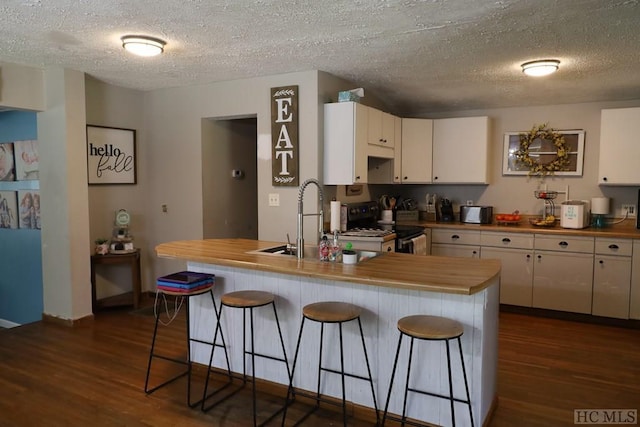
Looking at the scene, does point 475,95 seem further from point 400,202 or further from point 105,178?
point 105,178

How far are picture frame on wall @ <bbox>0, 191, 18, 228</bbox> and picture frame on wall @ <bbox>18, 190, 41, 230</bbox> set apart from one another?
0.26 ft

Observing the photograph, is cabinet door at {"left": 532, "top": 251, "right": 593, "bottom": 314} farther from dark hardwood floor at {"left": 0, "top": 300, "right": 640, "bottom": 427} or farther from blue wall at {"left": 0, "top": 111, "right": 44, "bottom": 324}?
blue wall at {"left": 0, "top": 111, "right": 44, "bottom": 324}

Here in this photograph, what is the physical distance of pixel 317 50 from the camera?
3264 millimetres

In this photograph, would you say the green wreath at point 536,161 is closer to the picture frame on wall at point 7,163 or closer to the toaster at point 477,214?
the toaster at point 477,214

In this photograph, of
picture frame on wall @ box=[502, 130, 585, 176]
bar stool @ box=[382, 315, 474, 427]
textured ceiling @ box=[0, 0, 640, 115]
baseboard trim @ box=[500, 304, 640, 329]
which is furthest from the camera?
picture frame on wall @ box=[502, 130, 585, 176]

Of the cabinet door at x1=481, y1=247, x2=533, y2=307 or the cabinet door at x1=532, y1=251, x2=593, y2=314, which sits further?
the cabinet door at x1=481, y1=247, x2=533, y2=307

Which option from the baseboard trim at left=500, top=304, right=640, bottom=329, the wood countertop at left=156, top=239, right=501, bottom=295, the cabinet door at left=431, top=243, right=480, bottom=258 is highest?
the wood countertop at left=156, top=239, right=501, bottom=295

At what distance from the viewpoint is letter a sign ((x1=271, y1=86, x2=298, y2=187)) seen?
397cm

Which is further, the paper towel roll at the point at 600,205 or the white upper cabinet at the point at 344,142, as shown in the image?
the paper towel roll at the point at 600,205

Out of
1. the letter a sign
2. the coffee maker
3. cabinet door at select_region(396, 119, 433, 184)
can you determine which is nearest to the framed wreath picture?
the coffee maker

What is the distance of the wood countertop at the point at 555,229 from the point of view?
4.18m

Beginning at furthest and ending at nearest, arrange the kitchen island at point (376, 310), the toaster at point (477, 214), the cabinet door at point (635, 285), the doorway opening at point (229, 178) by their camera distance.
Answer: the toaster at point (477, 214)
the doorway opening at point (229, 178)
the cabinet door at point (635, 285)
the kitchen island at point (376, 310)

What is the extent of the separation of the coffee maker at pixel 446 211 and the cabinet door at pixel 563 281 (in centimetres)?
106

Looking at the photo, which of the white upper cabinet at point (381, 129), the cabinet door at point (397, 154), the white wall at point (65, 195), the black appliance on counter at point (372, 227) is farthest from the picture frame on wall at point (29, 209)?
the cabinet door at point (397, 154)
